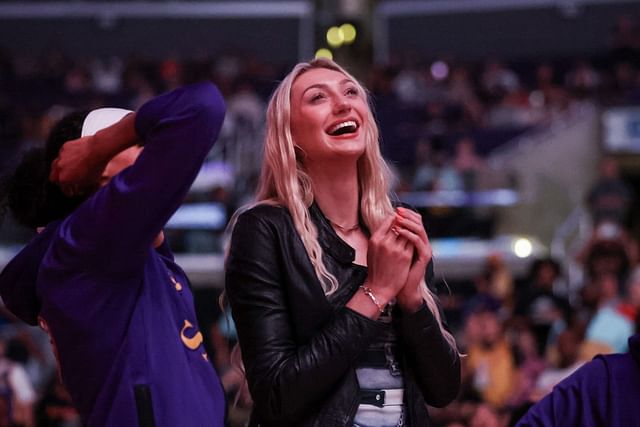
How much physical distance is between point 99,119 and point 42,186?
0.19 m

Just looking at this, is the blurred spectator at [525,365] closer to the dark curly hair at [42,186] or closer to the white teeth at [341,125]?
the white teeth at [341,125]

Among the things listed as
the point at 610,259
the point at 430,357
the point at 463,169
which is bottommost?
the point at 463,169

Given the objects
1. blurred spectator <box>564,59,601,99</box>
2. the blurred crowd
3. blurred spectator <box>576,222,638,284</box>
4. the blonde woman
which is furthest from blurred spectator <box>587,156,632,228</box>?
the blonde woman

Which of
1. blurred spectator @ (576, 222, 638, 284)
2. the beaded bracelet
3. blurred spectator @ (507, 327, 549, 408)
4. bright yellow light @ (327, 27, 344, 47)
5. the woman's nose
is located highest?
the woman's nose

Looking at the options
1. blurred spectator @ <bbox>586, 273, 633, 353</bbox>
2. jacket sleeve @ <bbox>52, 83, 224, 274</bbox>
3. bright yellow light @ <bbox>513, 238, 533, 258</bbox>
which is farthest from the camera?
bright yellow light @ <bbox>513, 238, 533, 258</bbox>

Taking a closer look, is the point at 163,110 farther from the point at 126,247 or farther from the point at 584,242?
the point at 584,242

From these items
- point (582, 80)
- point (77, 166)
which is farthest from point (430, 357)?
point (582, 80)

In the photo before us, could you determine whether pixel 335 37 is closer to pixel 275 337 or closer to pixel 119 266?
pixel 275 337

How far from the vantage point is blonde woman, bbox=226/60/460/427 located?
2.13 meters

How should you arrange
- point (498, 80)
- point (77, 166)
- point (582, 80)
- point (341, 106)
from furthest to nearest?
point (498, 80) < point (582, 80) < point (341, 106) < point (77, 166)

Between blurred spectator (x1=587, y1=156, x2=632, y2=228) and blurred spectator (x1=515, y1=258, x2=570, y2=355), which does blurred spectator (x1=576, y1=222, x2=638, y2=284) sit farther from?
blurred spectator (x1=587, y1=156, x2=632, y2=228)

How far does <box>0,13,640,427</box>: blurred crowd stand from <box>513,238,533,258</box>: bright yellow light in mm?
484

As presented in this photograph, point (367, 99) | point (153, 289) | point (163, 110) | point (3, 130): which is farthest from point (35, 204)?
point (3, 130)

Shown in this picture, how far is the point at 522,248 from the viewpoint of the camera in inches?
417
